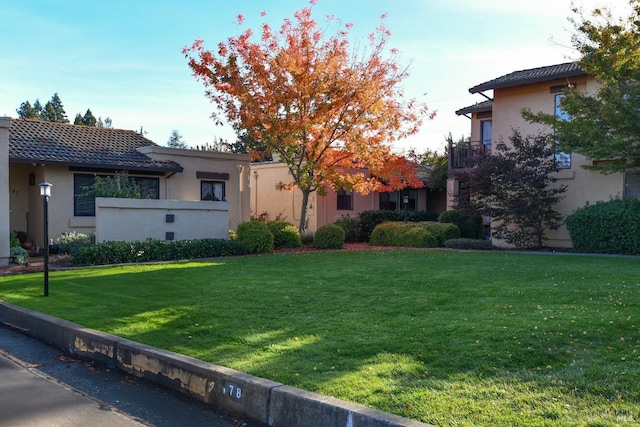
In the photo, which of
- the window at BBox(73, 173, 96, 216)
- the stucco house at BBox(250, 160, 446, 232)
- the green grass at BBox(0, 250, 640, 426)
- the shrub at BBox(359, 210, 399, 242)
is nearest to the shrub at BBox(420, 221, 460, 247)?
the shrub at BBox(359, 210, 399, 242)

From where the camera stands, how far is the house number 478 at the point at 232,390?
506 cm

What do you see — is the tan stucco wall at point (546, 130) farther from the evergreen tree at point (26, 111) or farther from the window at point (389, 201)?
the evergreen tree at point (26, 111)

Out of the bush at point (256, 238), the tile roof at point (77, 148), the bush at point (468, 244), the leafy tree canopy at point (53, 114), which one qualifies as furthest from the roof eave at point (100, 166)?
the leafy tree canopy at point (53, 114)

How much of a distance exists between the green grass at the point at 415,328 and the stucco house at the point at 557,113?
6.75 meters

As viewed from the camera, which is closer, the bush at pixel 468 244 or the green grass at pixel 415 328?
the green grass at pixel 415 328

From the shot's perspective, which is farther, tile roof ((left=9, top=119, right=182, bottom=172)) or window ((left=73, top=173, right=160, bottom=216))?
window ((left=73, top=173, right=160, bottom=216))

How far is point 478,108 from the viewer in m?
24.4

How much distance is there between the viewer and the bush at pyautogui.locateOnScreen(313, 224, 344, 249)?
781 inches

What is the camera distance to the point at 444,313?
7273 mm

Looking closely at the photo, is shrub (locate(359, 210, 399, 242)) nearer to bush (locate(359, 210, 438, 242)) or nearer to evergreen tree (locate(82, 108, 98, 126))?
bush (locate(359, 210, 438, 242))

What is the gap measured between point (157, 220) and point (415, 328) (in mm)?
12852

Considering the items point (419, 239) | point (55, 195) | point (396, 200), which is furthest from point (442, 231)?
point (55, 195)

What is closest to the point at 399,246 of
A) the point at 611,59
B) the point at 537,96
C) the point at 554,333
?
the point at 537,96

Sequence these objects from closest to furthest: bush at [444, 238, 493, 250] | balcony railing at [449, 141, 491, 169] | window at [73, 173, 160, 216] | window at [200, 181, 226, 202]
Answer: bush at [444, 238, 493, 250]
window at [73, 173, 160, 216]
balcony railing at [449, 141, 491, 169]
window at [200, 181, 226, 202]
